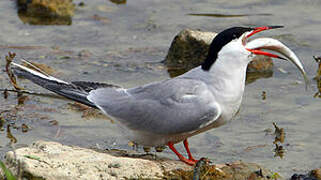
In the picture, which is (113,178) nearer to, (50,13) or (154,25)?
(154,25)

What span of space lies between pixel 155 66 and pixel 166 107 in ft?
9.85

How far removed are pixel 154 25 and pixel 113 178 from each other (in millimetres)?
4712

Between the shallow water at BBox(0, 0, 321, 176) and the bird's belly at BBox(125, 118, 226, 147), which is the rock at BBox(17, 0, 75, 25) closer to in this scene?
the shallow water at BBox(0, 0, 321, 176)

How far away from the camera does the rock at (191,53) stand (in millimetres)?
7352

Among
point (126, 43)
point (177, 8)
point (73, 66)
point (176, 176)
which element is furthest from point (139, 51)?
point (176, 176)

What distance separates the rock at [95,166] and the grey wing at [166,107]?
263mm

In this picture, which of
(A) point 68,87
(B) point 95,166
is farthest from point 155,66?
(B) point 95,166

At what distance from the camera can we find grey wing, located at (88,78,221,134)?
448 centimetres

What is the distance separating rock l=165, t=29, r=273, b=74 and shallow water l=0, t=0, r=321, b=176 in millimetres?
150

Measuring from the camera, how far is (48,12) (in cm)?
922

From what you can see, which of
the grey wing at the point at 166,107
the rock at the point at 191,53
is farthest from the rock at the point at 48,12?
the grey wing at the point at 166,107

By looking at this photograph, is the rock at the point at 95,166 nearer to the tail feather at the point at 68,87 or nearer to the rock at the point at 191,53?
the tail feather at the point at 68,87

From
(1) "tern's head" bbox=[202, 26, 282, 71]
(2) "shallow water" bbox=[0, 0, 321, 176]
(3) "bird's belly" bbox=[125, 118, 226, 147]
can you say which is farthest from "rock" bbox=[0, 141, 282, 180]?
(1) "tern's head" bbox=[202, 26, 282, 71]

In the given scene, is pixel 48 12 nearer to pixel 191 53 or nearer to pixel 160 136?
pixel 191 53
